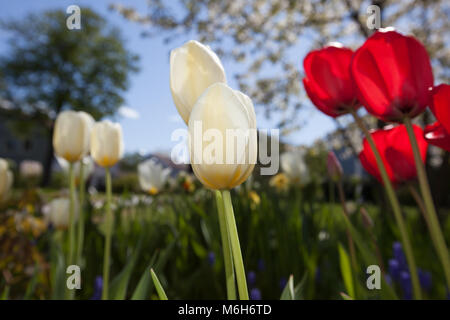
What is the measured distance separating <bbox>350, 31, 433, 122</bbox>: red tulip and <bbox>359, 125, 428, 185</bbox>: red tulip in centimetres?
12

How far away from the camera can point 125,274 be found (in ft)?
3.12

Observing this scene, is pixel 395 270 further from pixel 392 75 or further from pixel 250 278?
pixel 392 75

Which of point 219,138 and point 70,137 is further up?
point 70,137

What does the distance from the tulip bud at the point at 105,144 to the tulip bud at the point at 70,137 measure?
65 millimetres

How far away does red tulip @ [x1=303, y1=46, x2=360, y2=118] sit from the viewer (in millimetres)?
622

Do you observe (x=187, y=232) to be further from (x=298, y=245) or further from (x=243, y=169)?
(x=243, y=169)

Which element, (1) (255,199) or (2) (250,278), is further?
(1) (255,199)

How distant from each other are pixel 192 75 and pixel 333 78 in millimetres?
279

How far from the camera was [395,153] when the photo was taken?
2.19 ft

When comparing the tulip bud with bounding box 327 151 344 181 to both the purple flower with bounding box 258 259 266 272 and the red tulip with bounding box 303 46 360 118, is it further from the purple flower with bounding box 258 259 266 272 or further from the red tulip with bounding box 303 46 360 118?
the purple flower with bounding box 258 259 266 272

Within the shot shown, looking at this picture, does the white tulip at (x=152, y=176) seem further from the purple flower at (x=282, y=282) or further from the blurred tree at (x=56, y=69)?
the blurred tree at (x=56, y=69)

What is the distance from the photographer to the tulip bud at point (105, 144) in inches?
39.3

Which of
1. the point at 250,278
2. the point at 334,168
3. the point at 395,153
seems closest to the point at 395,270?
the point at 250,278

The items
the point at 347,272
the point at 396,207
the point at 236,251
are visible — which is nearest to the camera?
the point at 236,251
